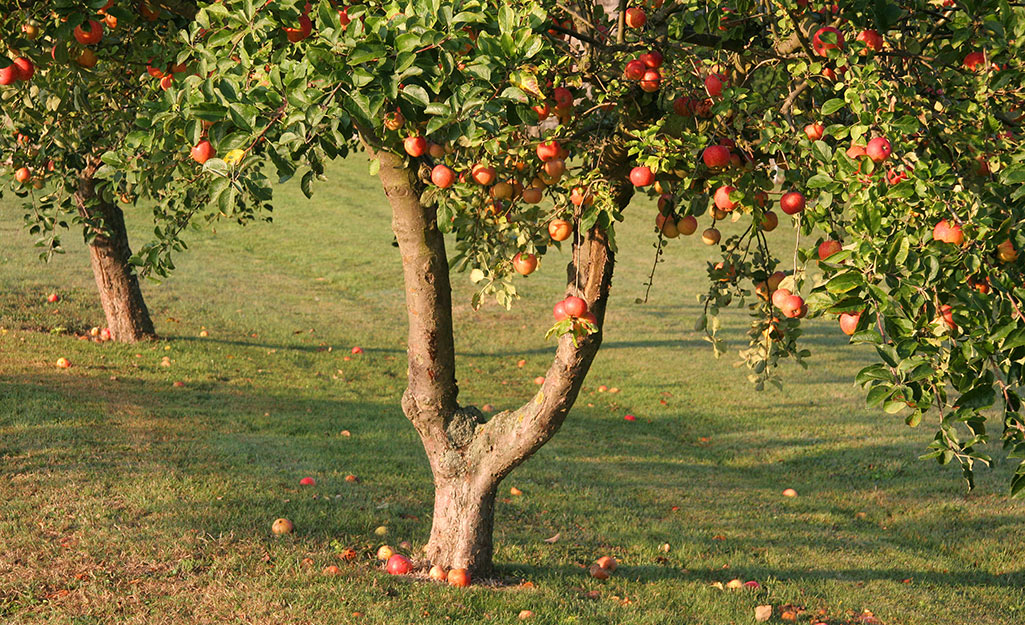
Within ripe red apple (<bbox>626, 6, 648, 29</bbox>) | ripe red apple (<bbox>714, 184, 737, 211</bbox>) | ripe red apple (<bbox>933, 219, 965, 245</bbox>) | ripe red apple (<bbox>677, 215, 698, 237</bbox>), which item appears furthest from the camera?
ripe red apple (<bbox>677, 215, 698, 237</bbox>)

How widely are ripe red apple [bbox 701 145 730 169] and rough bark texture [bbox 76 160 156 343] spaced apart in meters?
8.93

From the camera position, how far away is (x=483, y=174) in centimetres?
411

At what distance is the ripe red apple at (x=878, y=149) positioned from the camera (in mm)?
2943

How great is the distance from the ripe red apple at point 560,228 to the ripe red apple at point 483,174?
44 centimetres

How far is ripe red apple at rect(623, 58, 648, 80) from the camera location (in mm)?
4109

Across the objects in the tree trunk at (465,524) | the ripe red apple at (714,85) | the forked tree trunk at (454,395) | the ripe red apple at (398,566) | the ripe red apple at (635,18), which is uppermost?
the ripe red apple at (635,18)

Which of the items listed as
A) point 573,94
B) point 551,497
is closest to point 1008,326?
point 573,94

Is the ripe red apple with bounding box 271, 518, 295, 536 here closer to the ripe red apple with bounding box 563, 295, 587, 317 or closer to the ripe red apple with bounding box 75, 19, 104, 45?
the ripe red apple with bounding box 563, 295, 587, 317

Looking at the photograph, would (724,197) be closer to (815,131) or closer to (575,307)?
(815,131)

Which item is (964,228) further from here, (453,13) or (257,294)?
(257,294)

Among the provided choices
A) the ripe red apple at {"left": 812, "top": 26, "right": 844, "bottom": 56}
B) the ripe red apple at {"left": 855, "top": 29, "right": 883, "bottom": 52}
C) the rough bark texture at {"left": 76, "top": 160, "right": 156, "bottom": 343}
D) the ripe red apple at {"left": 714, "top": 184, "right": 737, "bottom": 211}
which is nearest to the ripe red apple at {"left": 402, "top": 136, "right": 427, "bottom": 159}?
the ripe red apple at {"left": 714, "top": 184, "right": 737, "bottom": 211}

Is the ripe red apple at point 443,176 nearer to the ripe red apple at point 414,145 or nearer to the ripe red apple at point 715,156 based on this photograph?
the ripe red apple at point 414,145

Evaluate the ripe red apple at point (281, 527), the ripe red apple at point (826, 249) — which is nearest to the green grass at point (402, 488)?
the ripe red apple at point (281, 527)

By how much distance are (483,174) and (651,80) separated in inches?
34.5
